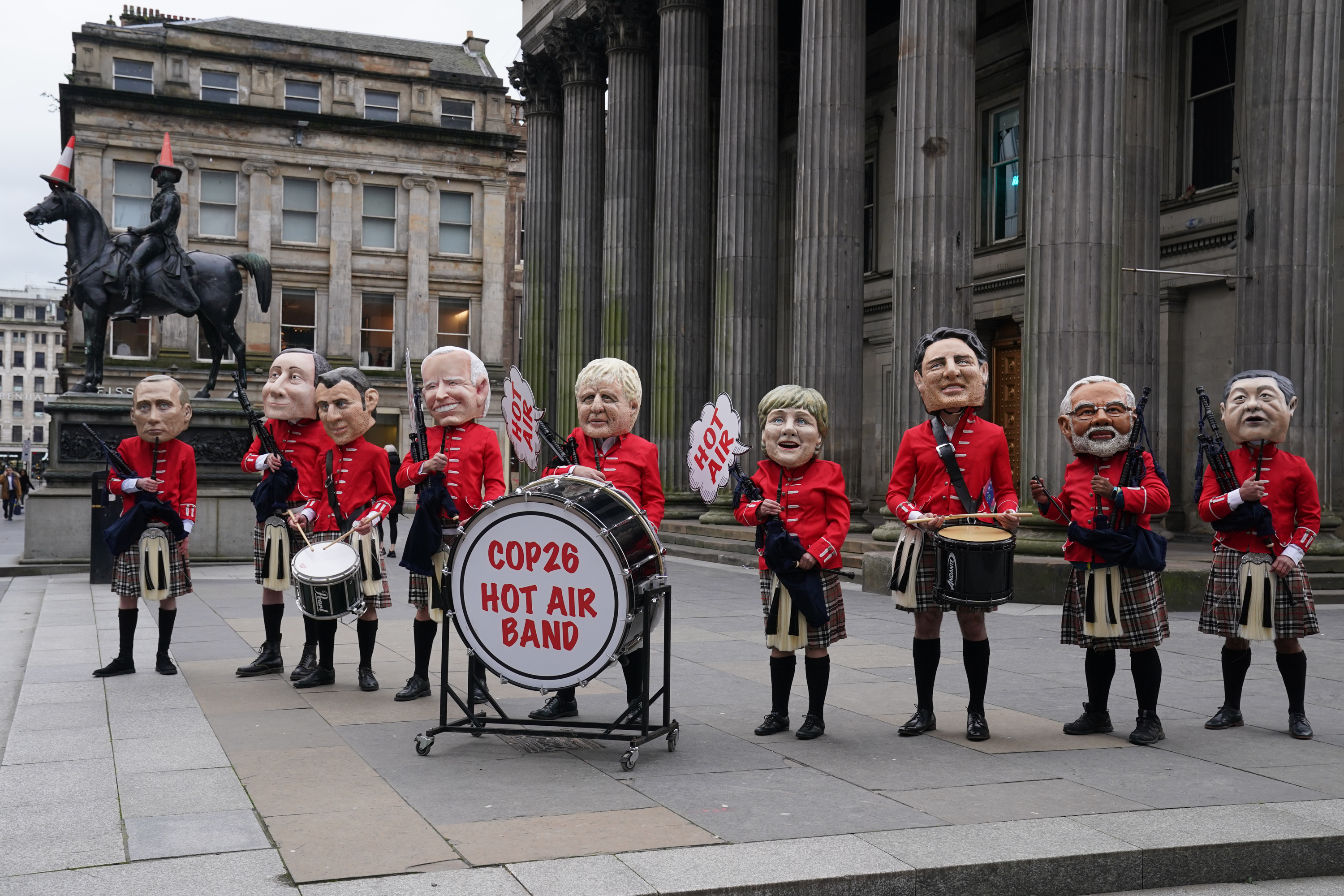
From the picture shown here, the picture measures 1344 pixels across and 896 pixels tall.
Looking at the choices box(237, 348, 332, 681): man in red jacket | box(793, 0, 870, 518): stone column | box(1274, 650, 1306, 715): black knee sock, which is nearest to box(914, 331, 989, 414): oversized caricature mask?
box(1274, 650, 1306, 715): black knee sock

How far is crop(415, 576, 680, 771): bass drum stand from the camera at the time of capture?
20.8 feet

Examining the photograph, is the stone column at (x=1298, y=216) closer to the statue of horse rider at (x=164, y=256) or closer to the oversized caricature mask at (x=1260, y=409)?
the oversized caricature mask at (x=1260, y=409)

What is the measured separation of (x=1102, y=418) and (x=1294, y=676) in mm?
1825

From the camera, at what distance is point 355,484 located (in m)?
8.41

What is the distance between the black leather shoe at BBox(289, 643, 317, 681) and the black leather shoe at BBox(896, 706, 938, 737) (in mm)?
4038

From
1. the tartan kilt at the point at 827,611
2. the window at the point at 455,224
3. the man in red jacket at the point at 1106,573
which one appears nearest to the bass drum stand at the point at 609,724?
the tartan kilt at the point at 827,611

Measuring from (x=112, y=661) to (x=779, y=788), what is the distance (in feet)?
18.4

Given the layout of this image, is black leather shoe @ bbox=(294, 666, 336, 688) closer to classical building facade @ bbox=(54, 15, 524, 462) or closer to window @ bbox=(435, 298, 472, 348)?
classical building facade @ bbox=(54, 15, 524, 462)

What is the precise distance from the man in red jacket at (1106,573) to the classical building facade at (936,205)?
676cm

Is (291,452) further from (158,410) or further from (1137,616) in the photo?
(1137,616)

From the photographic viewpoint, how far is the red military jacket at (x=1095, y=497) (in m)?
6.74

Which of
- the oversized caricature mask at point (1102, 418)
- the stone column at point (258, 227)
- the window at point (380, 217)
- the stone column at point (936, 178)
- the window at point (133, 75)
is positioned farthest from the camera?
the window at point (380, 217)

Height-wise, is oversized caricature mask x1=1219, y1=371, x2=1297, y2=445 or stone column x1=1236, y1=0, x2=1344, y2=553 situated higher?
stone column x1=1236, y1=0, x2=1344, y2=553

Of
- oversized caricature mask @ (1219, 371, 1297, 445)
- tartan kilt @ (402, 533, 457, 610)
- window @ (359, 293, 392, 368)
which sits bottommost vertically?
tartan kilt @ (402, 533, 457, 610)
